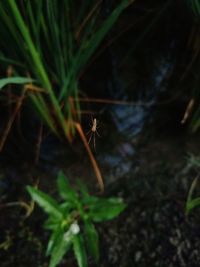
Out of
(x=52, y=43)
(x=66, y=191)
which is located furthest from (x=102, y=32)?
(x=66, y=191)

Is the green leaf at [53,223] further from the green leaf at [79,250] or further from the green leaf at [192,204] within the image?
the green leaf at [192,204]

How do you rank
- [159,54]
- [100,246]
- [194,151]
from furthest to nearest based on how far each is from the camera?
1. [159,54]
2. [194,151]
3. [100,246]

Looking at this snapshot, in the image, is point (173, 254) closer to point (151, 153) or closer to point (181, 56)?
point (151, 153)

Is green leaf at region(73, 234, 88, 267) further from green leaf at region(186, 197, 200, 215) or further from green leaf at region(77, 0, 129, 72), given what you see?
green leaf at region(77, 0, 129, 72)

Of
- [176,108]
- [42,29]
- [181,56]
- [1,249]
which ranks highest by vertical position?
[42,29]

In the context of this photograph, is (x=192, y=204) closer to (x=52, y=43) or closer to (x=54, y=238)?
(x=54, y=238)

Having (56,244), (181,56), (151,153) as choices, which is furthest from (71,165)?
(181,56)

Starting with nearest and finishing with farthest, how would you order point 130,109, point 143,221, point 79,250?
point 79,250
point 143,221
point 130,109
